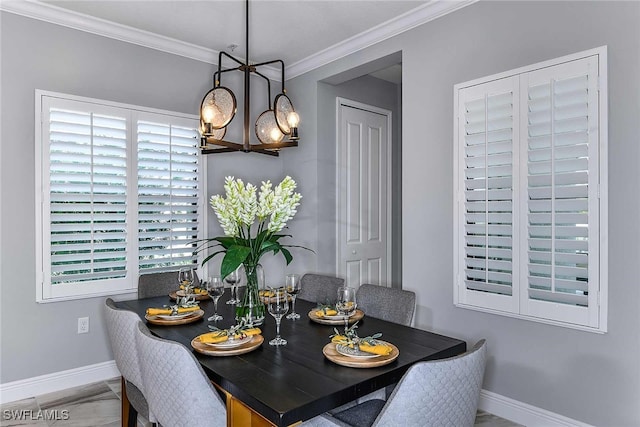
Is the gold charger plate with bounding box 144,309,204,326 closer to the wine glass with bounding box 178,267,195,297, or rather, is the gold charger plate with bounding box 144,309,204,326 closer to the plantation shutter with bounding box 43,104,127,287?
the wine glass with bounding box 178,267,195,297

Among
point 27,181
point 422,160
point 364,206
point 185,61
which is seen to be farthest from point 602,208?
point 27,181

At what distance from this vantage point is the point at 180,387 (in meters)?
1.42

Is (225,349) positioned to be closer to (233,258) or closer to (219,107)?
(233,258)

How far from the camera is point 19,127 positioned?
289cm

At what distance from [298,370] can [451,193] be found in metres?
1.82

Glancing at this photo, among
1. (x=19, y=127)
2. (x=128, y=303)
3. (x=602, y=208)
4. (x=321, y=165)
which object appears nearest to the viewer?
(x=602, y=208)

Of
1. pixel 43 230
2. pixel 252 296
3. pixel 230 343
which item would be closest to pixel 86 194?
pixel 43 230

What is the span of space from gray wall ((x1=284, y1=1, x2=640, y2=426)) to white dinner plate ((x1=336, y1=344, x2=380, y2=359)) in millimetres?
1405

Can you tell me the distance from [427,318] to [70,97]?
309cm

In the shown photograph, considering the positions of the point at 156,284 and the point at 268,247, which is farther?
the point at 156,284

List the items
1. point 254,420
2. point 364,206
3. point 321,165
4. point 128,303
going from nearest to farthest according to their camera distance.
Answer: point 254,420
point 128,303
point 321,165
point 364,206

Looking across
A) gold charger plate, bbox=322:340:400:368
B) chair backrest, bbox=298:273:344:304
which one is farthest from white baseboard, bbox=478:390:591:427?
gold charger plate, bbox=322:340:400:368

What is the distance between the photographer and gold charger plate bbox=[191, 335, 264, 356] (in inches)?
63.6

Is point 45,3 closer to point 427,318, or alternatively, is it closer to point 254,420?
point 254,420
